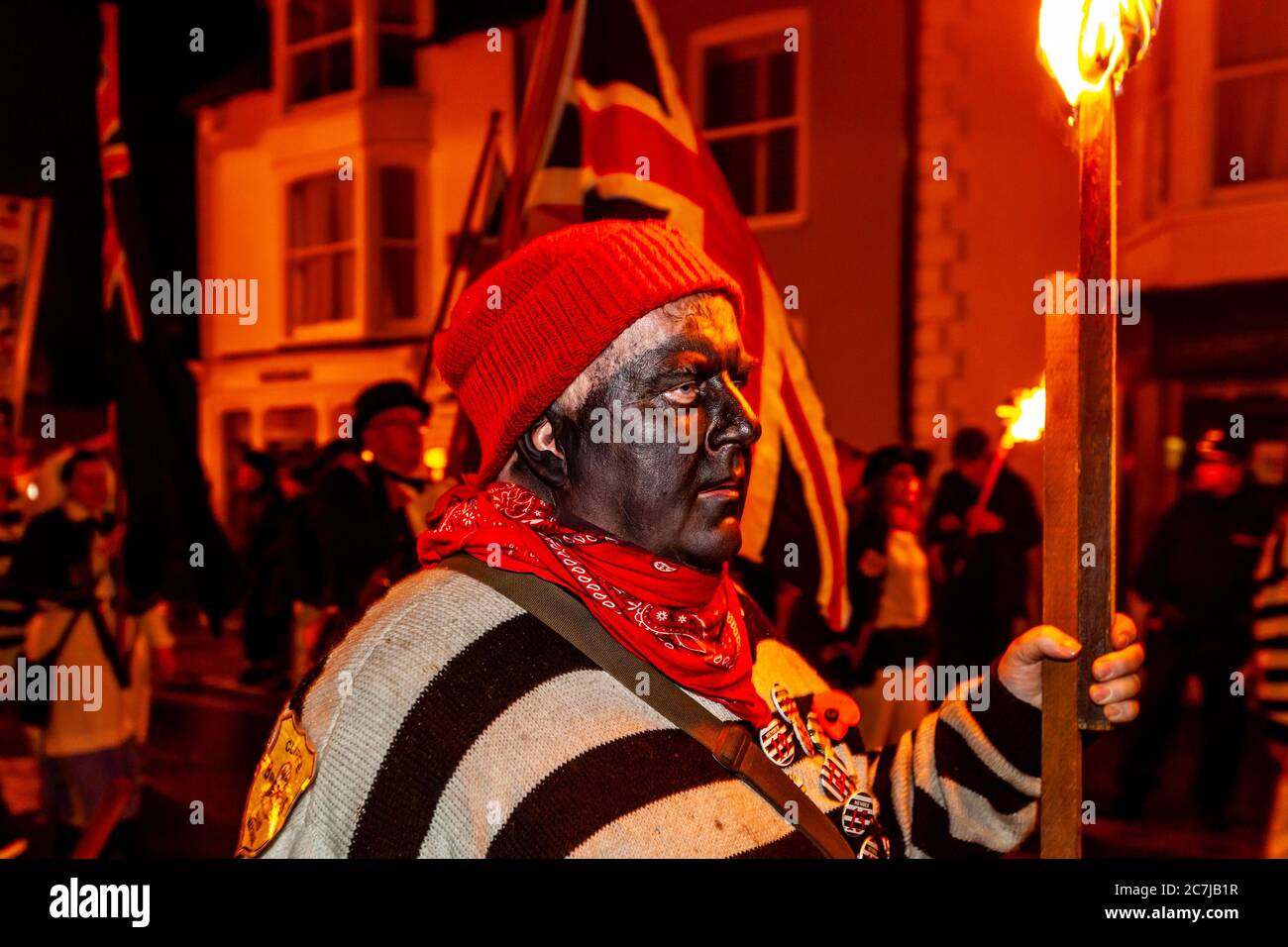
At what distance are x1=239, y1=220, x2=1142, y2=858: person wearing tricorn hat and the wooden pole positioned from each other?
56mm

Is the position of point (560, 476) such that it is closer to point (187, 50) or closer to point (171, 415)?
point (171, 415)

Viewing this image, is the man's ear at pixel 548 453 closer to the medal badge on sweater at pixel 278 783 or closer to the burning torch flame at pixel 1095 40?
the medal badge on sweater at pixel 278 783

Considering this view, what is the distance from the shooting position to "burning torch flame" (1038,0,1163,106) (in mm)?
1635

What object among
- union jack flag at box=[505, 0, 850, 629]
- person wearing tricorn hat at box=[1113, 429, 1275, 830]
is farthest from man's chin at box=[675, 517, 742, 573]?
person wearing tricorn hat at box=[1113, 429, 1275, 830]

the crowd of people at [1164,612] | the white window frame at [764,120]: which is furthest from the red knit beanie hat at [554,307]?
the white window frame at [764,120]

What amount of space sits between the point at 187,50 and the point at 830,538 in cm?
1611

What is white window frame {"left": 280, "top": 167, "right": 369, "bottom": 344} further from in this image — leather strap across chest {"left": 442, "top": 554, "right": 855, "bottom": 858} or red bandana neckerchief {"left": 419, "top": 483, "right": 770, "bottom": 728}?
leather strap across chest {"left": 442, "top": 554, "right": 855, "bottom": 858}

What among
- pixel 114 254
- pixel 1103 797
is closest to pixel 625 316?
pixel 114 254

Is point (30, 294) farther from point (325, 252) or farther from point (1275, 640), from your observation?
point (325, 252)

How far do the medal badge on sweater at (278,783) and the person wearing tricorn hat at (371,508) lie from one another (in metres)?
3.62

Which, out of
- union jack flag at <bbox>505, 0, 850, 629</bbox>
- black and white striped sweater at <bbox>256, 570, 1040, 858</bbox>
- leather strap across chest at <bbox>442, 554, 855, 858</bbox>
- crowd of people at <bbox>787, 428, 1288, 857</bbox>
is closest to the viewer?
black and white striped sweater at <bbox>256, 570, 1040, 858</bbox>

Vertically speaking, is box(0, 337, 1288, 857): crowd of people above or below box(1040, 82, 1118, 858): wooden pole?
below

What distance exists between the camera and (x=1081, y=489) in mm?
1665

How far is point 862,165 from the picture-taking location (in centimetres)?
1079
